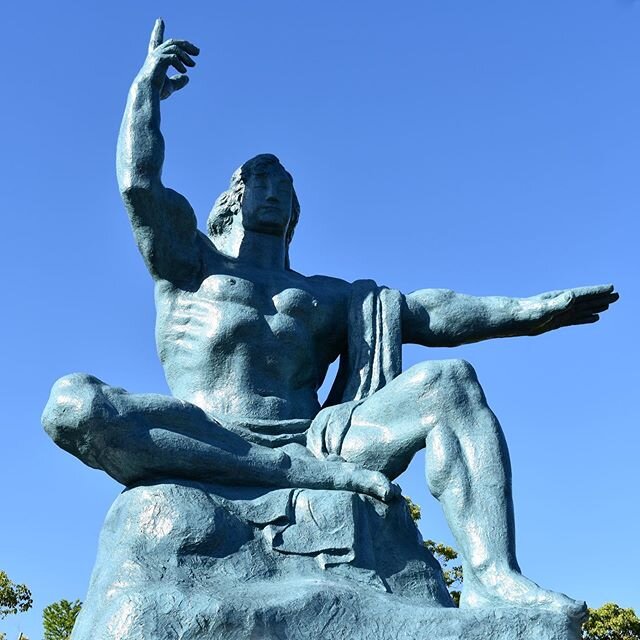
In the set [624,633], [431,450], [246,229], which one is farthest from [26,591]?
[431,450]

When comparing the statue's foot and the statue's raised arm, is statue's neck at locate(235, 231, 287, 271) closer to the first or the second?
the statue's raised arm

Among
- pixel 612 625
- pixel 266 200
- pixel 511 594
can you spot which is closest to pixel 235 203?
pixel 266 200

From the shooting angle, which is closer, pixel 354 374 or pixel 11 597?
pixel 354 374

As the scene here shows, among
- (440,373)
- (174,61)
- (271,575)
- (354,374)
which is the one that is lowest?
(271,575)

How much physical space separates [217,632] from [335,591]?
0.62 meters

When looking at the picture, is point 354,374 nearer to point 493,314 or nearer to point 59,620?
point 493,314

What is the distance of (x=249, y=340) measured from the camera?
6.84 m

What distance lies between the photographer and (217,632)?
→ 17.0 feet

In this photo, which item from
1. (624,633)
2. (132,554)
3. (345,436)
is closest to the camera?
(132,554)

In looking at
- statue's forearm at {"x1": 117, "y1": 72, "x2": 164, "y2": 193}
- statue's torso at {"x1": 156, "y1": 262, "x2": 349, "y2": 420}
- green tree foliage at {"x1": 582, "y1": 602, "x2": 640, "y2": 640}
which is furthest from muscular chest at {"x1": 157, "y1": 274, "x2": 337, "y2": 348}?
green tree foliage at {"x1": 582, "y1": 602, "x2": 640, "y2": 640}

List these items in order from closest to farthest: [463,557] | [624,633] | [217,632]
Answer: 1. [217,632]
2. [463,557]
3. [624,633]

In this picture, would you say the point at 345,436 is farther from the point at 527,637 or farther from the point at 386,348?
the point at 527,637

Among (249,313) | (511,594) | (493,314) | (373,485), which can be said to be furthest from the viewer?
(493,314)

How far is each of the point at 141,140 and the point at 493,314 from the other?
8.17 ft
